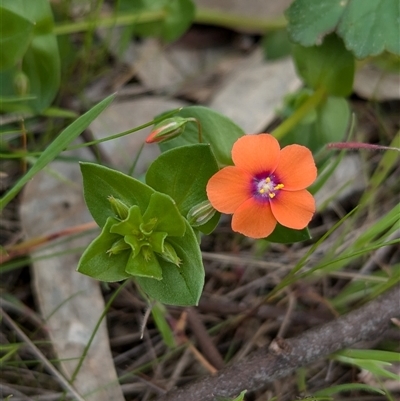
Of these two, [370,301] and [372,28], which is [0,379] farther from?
[372,28]

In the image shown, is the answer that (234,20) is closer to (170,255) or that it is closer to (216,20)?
(216,20)

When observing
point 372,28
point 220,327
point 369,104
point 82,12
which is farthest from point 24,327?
point 369,104

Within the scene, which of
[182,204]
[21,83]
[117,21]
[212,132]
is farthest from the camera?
[117,21]

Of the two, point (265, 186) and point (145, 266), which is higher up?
point (265, 186)

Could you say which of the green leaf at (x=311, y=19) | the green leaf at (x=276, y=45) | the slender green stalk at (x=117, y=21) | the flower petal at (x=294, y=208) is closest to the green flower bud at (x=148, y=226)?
the flower petal at (x=294, y=208)

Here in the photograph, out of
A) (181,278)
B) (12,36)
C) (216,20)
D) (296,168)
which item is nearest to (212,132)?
(296,168)

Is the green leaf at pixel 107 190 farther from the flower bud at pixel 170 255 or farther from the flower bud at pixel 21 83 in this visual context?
the flower bud at pixel 21 83

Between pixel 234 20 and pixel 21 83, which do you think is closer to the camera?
pixel 21 83
